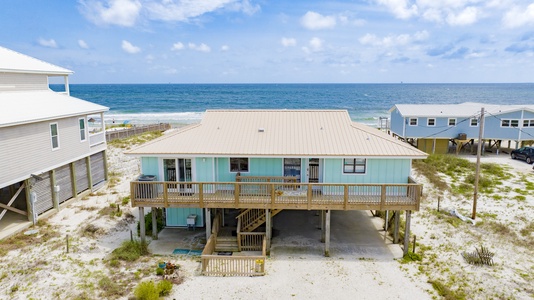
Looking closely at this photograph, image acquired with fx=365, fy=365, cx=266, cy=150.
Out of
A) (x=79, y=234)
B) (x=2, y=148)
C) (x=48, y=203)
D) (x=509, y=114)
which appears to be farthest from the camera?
(x=509, y=114)

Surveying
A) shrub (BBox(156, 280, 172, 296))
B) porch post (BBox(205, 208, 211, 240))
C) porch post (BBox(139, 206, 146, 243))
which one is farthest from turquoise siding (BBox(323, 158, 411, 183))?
porch post (BBox(139, 206, 146, 243))

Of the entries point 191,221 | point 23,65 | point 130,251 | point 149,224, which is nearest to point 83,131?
point 23,65

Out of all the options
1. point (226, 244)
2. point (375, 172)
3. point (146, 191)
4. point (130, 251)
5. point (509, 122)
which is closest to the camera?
point (130, 251)

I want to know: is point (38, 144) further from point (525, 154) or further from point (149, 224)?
point (525, 154)

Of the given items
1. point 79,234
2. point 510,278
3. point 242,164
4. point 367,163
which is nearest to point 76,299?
point 79,234

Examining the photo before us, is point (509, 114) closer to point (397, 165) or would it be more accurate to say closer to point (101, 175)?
point (397, 165)
